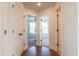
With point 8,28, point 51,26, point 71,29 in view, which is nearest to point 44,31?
point 51,26

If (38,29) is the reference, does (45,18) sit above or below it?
above

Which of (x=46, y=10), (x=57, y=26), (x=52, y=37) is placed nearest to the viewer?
(x=57, y=26)

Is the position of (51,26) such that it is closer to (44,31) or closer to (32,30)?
(44,31)

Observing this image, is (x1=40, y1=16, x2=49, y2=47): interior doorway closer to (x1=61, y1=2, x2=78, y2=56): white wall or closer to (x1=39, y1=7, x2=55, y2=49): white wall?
(x1=39, y1=7, x2=55, y2=49): white wall

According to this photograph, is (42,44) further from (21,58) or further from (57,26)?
(21,58)

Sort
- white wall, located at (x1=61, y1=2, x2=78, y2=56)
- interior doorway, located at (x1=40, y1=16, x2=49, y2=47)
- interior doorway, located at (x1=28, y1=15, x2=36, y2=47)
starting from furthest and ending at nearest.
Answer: interior doorway, located at (x1=28, y1=15, x2=36, y2=47), interior doorway, located at (x1=40, y1=16, x2=49, y2=47), white wall, located at (x1=61, y1=2, x2=78, y2=56)

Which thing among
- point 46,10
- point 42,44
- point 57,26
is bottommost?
point 42,44

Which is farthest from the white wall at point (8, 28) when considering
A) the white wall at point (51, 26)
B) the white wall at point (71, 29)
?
the white wall at point (51, 26)

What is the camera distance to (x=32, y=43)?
6.59m

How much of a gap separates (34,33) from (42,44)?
0.68 meters

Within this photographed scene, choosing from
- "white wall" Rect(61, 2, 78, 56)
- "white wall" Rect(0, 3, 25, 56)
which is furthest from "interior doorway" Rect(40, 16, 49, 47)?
"white wall" Rect(61, 2, 78, 56)

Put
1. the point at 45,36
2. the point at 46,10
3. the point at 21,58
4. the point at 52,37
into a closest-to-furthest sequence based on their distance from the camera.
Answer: the point at 21,58, the point at 52,37, the point at 46,10, the point at 45,36

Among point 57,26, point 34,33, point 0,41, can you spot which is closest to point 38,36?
point 34,33

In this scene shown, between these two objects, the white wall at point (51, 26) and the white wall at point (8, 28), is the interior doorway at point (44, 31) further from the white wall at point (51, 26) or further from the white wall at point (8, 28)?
the white wall at point (8, 28)
